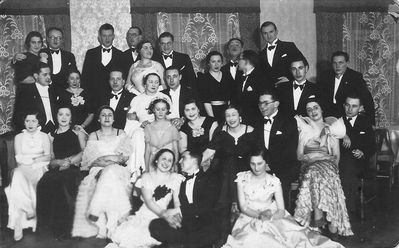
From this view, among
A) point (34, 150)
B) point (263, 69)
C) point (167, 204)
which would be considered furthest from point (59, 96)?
point (263, 69)

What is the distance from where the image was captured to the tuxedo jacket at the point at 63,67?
18.8ft

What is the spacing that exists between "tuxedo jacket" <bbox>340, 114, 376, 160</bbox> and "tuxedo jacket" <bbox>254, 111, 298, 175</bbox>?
63 centimetres

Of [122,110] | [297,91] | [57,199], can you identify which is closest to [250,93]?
[297,91]

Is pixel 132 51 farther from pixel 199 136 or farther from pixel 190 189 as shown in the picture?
pixel 190 189

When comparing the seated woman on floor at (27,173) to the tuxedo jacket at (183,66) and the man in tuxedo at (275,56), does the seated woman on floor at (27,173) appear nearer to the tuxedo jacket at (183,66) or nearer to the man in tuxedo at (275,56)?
the tuxedo jacket at (183,66)

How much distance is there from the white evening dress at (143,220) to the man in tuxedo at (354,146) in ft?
5.15

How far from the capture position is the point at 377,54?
6883mm

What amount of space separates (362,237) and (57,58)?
372 centimetres

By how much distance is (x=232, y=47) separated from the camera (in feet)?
18.8

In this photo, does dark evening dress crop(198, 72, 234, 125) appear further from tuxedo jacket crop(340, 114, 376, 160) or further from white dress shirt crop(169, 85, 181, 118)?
tuxedo jacket crop(340, 114, 376, 160)

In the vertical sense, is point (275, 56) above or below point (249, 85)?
above

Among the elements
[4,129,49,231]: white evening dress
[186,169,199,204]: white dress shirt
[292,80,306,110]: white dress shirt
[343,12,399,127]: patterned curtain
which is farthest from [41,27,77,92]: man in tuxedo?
[343,12,399,127]: patterned curtain

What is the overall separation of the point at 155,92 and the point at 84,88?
0.97 meters

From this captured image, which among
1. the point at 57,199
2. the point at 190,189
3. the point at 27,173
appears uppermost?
the point at 27,173
